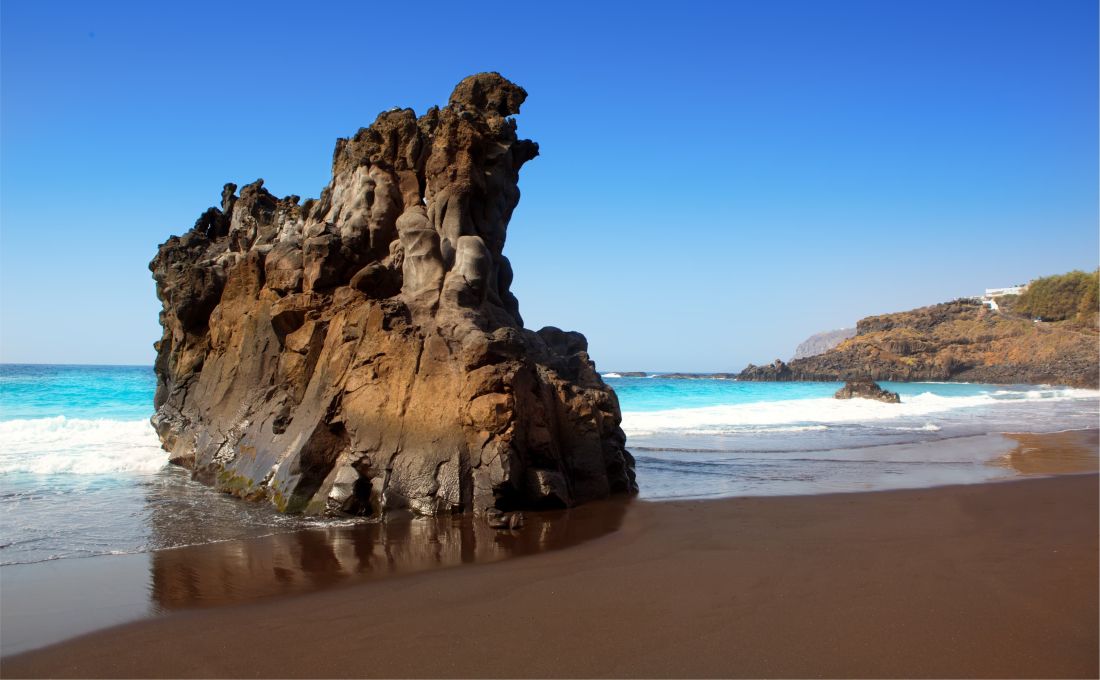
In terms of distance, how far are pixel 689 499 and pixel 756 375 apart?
7705 centimetres

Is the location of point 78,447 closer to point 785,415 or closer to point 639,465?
point 639,465

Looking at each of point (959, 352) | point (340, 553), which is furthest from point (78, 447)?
point (959, 352)

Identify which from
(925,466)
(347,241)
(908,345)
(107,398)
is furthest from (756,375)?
(347,241)

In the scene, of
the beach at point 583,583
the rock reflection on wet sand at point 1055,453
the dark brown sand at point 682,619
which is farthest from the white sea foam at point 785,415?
the dark brown sand at point 682,619

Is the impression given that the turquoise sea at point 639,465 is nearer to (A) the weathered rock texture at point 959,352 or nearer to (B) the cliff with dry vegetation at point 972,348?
(A) the weathered rock texture at point 959,352

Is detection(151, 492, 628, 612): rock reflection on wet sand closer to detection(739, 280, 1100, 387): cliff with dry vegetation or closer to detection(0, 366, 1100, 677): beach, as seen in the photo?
detection(0, 366, 1100, 677): beach

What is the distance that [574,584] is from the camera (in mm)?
6258

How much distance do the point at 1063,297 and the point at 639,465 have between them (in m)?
85.5

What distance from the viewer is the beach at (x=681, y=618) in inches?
184

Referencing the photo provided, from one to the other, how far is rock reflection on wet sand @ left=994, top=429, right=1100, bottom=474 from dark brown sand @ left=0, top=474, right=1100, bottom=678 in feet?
20.7

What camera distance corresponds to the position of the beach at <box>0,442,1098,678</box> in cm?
467

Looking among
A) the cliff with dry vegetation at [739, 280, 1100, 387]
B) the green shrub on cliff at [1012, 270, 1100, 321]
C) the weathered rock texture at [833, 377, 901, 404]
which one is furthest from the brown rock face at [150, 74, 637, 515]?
the green shrub on cliff at [1012, 270, 1100, 321]

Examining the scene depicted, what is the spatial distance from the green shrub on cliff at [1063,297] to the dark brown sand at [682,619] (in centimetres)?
8286

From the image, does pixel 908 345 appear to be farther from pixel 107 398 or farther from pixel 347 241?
pixel 347 241
